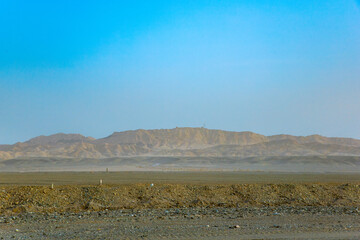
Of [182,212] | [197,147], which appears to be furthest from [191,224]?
[197,147]

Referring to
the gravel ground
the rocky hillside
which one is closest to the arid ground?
the gravel ground

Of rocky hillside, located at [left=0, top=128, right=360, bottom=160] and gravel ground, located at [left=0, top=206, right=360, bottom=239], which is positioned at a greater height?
rocky hillside, located at [left=0, top=128, right=360, bottom=160]

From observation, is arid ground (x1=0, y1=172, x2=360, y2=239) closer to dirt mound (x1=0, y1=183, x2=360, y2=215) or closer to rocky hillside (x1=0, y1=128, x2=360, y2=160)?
dirt mound (x1=0, y1=183, x2=360, y2=215)

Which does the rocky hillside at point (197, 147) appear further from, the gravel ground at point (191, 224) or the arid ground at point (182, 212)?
the gravel ground at point (191, 224)

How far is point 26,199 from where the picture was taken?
2084 centimetres

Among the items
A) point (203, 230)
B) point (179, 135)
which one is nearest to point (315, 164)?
point (203, 230)

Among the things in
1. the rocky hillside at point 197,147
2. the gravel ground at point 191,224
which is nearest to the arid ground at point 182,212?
the gravel ground at point 191,224

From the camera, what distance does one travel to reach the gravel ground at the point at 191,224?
1345cm

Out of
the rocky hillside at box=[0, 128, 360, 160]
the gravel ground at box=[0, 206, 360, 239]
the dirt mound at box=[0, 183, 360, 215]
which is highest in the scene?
the rocky hillside at box=[0, 128, 360, 160]

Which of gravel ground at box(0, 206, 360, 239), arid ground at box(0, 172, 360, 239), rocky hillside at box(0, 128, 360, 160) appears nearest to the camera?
gravel ground at box(0, 206, 360, 239)

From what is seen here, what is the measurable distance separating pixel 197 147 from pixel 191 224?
15880cm

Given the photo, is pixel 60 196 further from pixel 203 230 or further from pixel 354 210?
pixel 354 210

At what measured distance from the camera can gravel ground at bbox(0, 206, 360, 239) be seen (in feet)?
44.1

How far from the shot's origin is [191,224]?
1548cm
